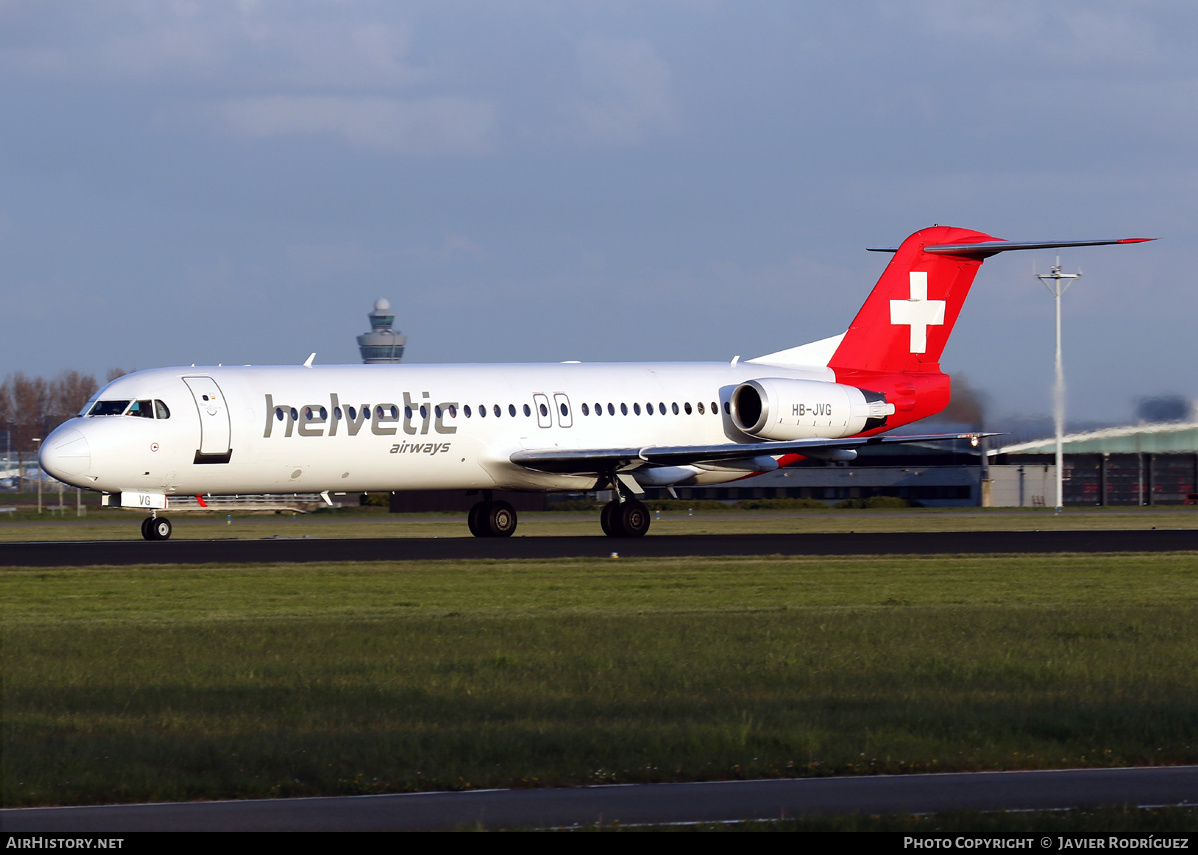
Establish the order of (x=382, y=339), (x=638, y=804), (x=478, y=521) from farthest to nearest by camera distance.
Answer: (x=382, y=339)
(x=478, y=521)
(x=638, y=804)

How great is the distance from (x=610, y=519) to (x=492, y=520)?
2.97 meters

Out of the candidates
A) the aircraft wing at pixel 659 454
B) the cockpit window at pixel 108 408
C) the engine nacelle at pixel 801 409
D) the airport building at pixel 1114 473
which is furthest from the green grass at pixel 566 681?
the airport building at pixel 1114 473

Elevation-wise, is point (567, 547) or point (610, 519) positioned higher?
point (610, 519)

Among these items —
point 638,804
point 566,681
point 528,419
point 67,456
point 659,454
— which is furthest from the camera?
point 528,419

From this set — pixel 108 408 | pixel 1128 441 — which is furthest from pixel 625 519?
pixel 1128 441

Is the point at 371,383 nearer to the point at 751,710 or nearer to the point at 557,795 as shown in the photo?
the point at 751,710

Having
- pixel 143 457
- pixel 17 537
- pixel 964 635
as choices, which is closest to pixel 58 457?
pixel 143 457

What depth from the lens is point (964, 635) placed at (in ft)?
54.3

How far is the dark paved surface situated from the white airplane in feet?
4.38

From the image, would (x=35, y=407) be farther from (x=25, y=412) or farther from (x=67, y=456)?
(x=67, y=456)

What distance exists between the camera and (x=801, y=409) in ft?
121

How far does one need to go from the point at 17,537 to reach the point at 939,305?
2495 cm

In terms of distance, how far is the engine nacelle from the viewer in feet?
121

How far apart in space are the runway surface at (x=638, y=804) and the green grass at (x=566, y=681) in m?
0.35
